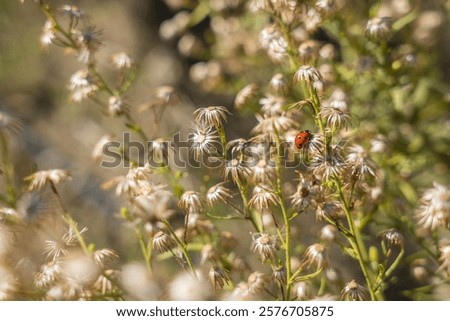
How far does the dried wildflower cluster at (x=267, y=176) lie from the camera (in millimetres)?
1200

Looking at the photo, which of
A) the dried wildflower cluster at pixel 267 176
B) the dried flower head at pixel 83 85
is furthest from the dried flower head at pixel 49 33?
the dried flower head at pixel 83 85

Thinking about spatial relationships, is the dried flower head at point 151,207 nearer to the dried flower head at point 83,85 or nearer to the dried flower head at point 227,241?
the dried flower head at point 227,241

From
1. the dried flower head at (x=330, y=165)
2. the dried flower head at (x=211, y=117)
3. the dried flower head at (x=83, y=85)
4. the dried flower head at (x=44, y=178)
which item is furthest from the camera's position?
the dried flower head at (x=83, y=85)

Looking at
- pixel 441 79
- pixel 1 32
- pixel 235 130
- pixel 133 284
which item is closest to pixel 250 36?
pixel 235 130

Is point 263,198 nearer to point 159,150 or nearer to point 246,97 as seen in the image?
point 159,150

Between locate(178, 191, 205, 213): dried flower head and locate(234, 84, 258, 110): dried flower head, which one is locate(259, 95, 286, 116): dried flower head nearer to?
locate(234, 84, 258, 110): dried flower head

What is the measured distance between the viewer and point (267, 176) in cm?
121

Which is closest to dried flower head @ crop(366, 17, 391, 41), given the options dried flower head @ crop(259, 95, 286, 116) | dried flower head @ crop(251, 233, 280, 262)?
dried flower head @ crop(259, 95, 286, 116)

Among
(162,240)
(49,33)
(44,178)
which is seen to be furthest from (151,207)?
(49,33)

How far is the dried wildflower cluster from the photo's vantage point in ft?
3.94

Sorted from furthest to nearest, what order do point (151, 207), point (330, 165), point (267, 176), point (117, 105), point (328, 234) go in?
point (117, 105) → point (328, 234) → point (267, 176) → point (330, 165) → point (151, 207)

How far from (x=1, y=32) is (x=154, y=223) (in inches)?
82.9

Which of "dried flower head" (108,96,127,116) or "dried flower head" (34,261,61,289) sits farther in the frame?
"dried flower head" (108,96,127,116)
